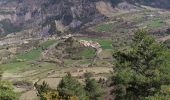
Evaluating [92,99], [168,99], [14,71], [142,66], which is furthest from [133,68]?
[14,71]

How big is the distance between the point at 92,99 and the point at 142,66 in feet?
86.8

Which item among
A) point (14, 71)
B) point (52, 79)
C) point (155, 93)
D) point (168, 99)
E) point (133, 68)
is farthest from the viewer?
point (14, 71)

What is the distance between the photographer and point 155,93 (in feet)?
165

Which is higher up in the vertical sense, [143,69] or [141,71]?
[143,69]

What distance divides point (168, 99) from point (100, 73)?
108077mm

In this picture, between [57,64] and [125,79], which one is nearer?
[125,79]

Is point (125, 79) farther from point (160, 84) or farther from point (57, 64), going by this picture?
point (57, 64)

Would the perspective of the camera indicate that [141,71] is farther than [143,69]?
Yes

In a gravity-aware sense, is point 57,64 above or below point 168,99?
below

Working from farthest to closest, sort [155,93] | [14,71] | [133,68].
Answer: [14,71] < [133,68] < [155,93]

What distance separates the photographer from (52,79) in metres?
150

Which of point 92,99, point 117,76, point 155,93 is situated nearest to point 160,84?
point 155,93

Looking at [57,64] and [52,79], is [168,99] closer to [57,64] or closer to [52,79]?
[52,79]

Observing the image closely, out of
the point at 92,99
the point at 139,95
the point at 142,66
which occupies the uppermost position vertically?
the point at 142,66
